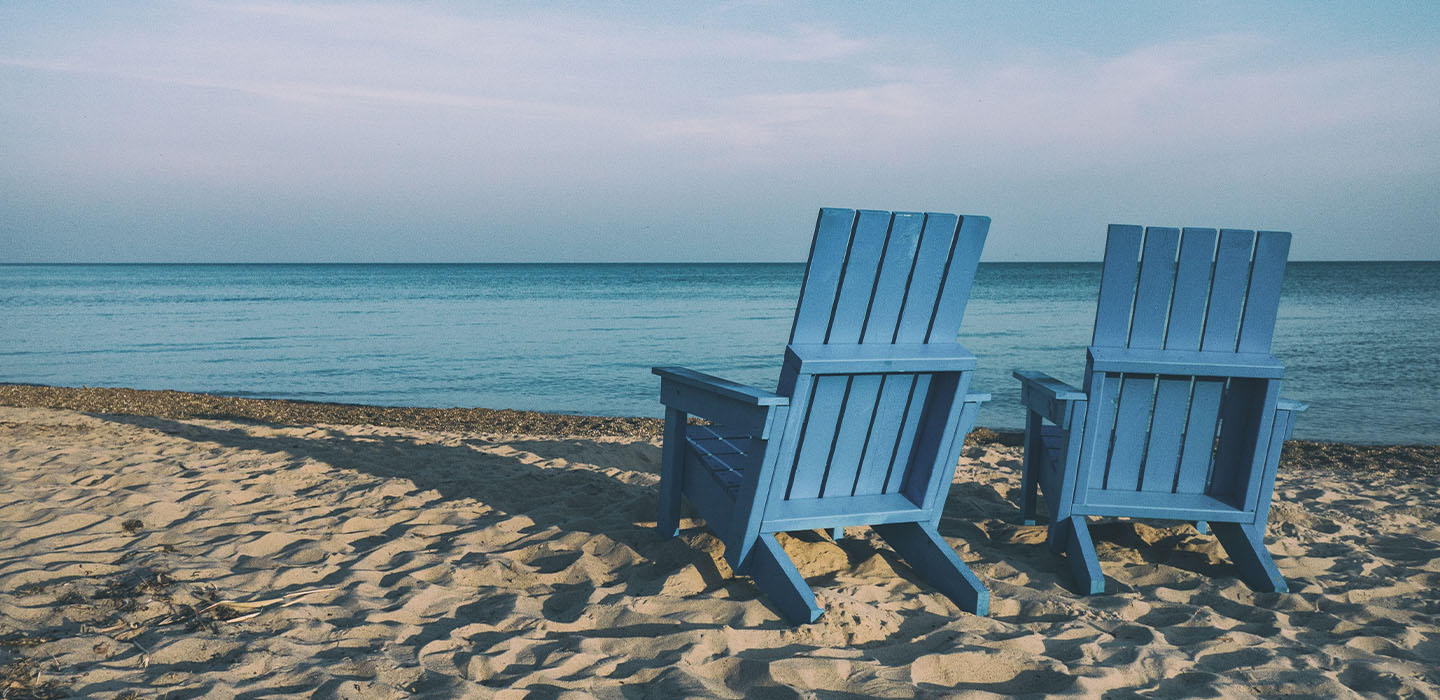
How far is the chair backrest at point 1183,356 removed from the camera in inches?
111

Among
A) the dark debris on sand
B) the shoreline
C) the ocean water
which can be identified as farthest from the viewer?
the ocean water

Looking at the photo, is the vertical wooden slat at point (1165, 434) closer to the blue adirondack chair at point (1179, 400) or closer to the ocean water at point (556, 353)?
the blue adirondack chair at point (1179, 400)

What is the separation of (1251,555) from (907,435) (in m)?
1.35

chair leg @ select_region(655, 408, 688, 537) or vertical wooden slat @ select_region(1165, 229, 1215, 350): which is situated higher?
vertical wooden slat @ select_region(1165, 229, 1215, 350)

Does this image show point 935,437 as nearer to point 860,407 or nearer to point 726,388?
point 860,407

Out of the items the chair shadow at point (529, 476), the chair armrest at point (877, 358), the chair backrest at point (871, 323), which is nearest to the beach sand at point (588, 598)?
the chair shadow at point (529, 476)

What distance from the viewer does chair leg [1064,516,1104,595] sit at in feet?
9.17

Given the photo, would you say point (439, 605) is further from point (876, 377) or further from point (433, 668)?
point (876, 377)

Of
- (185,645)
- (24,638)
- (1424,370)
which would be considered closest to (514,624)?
(185,645)

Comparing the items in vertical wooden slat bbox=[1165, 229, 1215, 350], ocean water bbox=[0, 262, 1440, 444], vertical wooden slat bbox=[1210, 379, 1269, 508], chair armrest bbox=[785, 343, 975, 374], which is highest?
vertical wooden slat bbox=[1165, 229, 1215, 350]

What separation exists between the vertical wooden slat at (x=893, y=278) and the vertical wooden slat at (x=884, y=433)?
0.59 ft

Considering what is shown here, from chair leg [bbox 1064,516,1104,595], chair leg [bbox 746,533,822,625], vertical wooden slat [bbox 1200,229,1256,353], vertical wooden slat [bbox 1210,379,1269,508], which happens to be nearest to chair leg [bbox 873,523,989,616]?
→ chair leg [bbox 1064,516,1104,595]

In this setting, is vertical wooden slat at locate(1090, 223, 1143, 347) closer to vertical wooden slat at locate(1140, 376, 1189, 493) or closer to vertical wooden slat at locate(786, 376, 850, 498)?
vertical wooden slat at locate(1140, 376, 1189, 493)

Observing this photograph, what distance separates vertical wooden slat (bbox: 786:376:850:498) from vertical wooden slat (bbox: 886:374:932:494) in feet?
0.85
